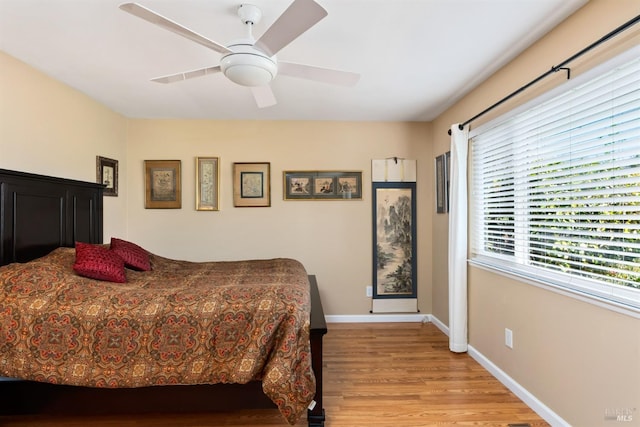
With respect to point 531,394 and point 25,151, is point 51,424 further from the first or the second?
point 531,394

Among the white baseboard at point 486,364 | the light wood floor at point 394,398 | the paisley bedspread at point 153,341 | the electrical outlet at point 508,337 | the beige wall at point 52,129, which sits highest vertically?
the beige wall at point 52,129

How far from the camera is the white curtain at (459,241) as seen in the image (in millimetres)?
2992

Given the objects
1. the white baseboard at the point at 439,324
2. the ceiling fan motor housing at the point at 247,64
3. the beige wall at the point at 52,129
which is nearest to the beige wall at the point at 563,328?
the white baseboard at the point at 439,324

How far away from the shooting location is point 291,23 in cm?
148

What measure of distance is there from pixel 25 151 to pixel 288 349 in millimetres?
2465

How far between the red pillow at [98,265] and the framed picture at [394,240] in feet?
8.75

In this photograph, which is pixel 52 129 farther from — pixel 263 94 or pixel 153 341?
pixel 153 341

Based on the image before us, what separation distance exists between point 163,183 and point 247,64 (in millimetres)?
2665

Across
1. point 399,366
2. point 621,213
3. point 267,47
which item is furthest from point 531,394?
point 267,47

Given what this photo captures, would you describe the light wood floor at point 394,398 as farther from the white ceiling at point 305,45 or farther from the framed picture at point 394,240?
the white ceiling at point 305,45

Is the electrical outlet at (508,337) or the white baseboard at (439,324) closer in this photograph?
the electrical outlet at (508,337)

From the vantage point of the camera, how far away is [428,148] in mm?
4031

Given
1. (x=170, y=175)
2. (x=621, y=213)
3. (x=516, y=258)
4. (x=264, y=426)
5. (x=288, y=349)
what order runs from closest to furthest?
(x=621, y=213) → (x=288, y=349) → (x=264, y=426) → (x=516, y=258) → (x=170, y=175)

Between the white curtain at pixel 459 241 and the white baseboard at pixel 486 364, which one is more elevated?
the white curtain at pixel 459 241
